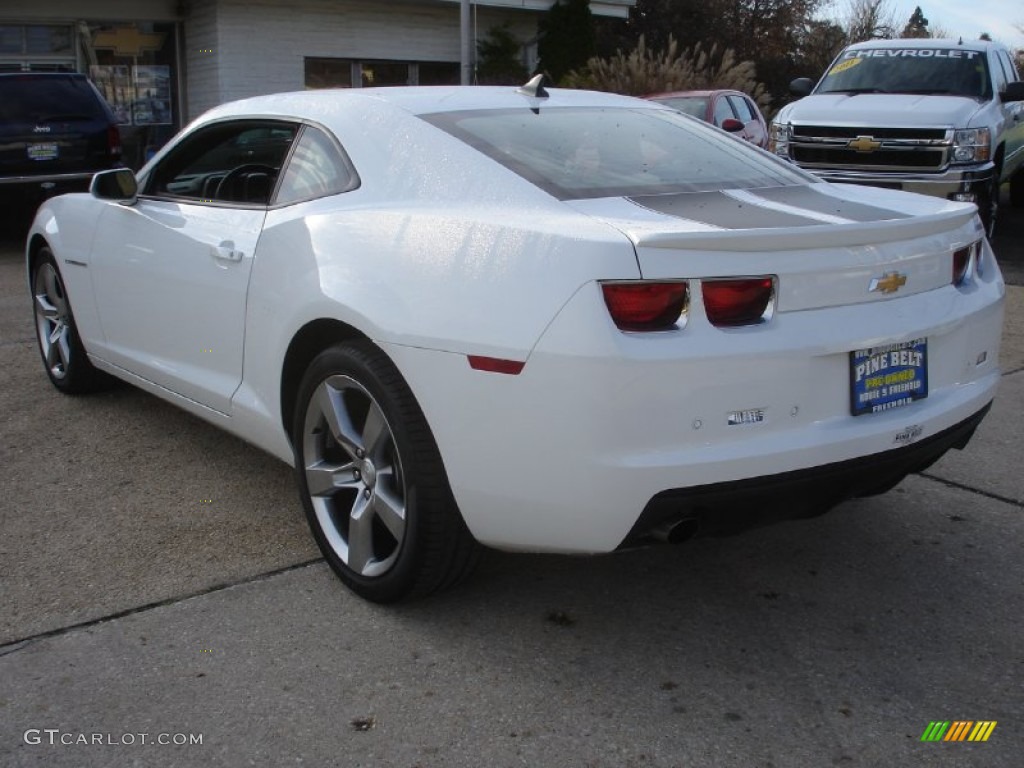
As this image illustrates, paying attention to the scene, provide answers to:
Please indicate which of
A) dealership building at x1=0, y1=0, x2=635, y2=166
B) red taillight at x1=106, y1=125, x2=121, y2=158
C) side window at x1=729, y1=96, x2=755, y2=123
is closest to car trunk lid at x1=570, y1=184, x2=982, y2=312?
red taillight at x1=106, y1=125, x2=121, y2=158

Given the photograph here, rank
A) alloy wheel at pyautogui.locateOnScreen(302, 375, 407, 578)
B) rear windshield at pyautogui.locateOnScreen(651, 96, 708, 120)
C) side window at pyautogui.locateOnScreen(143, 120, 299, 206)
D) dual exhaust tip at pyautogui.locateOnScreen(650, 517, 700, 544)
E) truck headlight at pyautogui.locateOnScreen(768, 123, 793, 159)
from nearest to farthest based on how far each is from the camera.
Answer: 1. dual exhaust tip at pyautogui.locateOnScreen(650, 517, 700, 544)
2. alloy wheel at pyautogui.locateOnScreen(302, 375, 407, 578)
3. side window at pyautogui.locateOnScreen(143, 120, 299, 206)
4. truck headlight at pyautogui.locateOnScreen(768, 123, 793, 159)
5. rear windshield at pyautogui.locateOnScreen(651, 96, 708, 120)

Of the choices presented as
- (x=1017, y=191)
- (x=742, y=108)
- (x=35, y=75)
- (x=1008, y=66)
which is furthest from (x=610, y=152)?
Result: (x=1017, y=191)

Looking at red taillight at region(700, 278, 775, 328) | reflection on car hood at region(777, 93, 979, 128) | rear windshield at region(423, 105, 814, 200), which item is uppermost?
reflection on car hood at region(777, 93, 979, 128)

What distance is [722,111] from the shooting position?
13.8 m

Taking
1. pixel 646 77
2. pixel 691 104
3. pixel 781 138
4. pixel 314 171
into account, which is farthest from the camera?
pixel 646 77

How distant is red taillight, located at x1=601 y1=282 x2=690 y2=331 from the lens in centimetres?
276

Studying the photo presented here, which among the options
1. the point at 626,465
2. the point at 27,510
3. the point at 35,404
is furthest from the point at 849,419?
the point at 35,404

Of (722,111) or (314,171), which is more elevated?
(722,111)

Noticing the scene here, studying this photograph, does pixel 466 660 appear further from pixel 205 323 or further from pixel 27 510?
pixel 27 510

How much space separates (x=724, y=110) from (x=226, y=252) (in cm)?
1088

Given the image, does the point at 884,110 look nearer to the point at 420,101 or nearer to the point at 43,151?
the point at 420,101

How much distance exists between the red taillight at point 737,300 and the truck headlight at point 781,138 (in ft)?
28.5

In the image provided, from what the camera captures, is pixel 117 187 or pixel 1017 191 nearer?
pixel 117 187

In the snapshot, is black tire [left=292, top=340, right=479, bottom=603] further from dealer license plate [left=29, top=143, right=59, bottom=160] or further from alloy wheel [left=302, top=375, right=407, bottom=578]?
dealer license plate [left=29, top=143, right=59, bottom=160]
